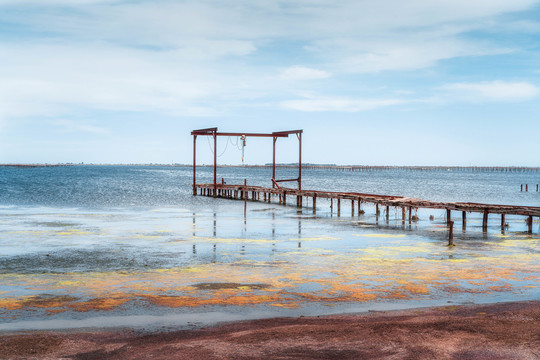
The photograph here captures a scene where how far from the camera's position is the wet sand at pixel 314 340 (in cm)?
829

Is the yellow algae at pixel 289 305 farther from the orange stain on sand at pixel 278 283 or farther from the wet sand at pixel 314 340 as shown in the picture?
the wet sand at pixel 314 340

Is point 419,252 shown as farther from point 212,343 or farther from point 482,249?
point 212,343

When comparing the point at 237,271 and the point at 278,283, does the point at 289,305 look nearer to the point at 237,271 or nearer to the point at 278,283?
the point at 278,283

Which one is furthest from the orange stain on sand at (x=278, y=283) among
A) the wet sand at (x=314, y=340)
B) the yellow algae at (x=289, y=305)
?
the wet sand at (x=314, y=340)

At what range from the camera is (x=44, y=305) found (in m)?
11.5

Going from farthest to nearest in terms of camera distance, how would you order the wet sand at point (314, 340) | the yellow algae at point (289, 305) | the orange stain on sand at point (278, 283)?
the orange stain on sand at point (278, 283), the yellow algae at point (289, 305), the wet sand at point (314, 340)

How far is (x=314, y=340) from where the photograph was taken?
8.90 metres

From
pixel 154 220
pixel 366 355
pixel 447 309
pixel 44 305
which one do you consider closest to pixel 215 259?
pixel 44 305

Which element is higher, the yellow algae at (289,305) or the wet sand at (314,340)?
the wet sand at (314,340)

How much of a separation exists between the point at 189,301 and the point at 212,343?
3.27m

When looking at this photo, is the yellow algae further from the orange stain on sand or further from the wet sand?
the wet sand

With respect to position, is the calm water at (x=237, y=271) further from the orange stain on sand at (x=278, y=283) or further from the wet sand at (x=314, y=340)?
the wet sand at (x=314, y=340)

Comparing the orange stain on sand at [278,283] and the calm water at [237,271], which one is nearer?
the calm water at [237,271]

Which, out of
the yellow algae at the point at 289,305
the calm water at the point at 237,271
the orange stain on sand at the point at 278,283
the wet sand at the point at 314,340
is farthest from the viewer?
the orange stain on sand at the point at 278,283
